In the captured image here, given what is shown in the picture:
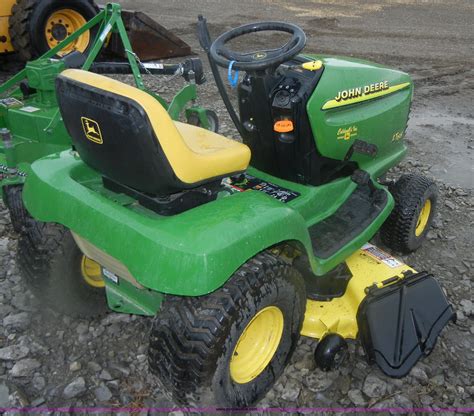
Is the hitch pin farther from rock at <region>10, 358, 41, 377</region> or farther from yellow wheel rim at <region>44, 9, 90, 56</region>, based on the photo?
yellow wheel rim at <region>44, 9, 90, 56</region>

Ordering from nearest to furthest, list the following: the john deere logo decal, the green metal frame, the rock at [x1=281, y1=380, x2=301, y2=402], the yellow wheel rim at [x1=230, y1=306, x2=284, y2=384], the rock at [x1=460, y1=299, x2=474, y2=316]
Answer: the john deere logo decal, the yellow wheel rim at [x1=230, y1=306, x2=284, y2=384], the rock at [x1=281, y1=380, x2=301, y2=402], the rock at [x1=460, y1=299, x2=474, y2=316], the green metal frame

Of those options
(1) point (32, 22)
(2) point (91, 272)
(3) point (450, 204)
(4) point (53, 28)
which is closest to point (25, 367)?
(2) point (91, 272)

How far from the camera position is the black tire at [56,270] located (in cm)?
237

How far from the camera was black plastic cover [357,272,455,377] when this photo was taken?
89.8 inches

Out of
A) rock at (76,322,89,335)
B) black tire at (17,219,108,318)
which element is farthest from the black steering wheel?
rock at (76,322,89,335)

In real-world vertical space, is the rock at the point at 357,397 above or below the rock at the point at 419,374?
above

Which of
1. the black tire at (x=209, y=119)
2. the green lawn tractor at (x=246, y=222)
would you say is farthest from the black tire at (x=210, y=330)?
the black tire at (x=209, y=119)

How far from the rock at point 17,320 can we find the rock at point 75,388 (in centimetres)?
48

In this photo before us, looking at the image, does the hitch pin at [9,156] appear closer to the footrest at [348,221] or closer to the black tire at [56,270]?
the black tire at [56,270]

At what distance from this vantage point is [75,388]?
2.27 m

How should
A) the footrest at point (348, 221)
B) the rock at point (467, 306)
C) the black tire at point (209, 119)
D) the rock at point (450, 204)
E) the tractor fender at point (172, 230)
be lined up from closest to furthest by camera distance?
the tractor fender at point (172, 230)
the footrest at point (348, 221)
the rock at point (467, 306)
the rock at point (450, 204)
the black tire at point (209, 119)

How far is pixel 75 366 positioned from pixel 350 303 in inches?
50.4

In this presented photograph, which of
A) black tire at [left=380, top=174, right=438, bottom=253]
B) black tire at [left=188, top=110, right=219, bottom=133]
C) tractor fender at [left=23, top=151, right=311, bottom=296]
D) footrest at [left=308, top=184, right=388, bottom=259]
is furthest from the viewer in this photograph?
black tire at [left=188, top=110, right=219, bottom=133]

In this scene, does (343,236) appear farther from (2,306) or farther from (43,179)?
(2,306)
